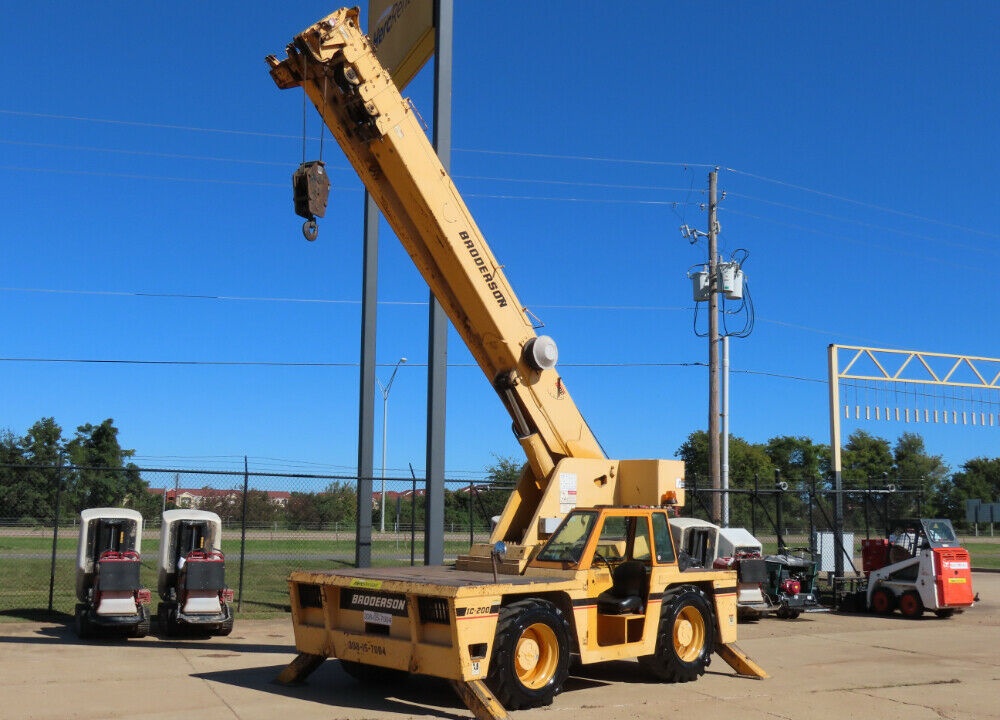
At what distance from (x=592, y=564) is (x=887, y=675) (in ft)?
13.5

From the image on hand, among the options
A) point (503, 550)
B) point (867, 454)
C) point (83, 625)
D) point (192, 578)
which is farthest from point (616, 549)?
point (867, 454)

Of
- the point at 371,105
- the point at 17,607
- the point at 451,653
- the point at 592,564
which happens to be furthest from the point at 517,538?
the point at 17,607

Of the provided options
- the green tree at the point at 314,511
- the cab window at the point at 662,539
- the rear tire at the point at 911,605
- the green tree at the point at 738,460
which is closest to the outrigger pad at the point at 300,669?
the cab window at the point at 662,539

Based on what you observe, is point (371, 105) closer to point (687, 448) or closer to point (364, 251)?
point (364, 251)

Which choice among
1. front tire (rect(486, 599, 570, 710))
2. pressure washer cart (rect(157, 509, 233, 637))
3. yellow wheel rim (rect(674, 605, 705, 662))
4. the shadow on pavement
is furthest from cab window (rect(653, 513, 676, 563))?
pressure washer cart (rect(157, 509, 233, 637))

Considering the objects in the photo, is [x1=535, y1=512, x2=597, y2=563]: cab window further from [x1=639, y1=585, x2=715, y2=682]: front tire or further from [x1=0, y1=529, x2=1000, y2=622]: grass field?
[x1=0, y1=529, x2=1000, y2=622]: grass field

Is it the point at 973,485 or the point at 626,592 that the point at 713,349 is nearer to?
the point at 626,592

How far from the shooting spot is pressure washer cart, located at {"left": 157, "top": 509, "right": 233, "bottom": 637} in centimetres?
1372

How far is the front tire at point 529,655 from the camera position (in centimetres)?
891

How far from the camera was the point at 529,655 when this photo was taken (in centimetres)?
928

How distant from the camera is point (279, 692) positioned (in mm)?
9938

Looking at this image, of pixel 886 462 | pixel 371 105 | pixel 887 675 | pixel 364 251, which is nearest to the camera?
pixel 371 105

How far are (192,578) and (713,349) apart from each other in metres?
16.7

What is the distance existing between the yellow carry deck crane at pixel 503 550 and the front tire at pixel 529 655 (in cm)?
1
